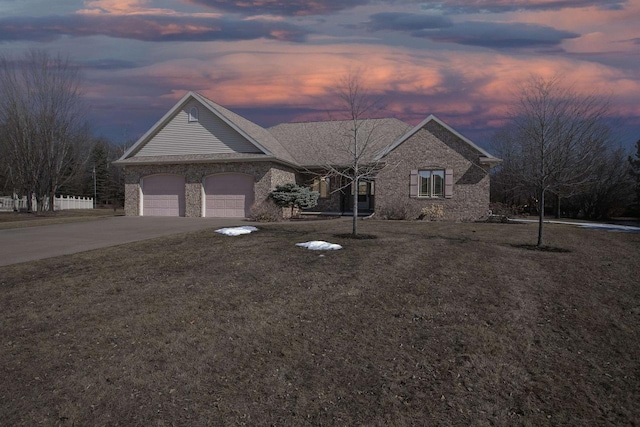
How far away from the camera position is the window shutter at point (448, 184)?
20969mm

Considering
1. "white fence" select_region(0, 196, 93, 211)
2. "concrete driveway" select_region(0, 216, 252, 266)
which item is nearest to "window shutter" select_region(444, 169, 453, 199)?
"concrete driveway" select_region(0, 216, 252, 266)

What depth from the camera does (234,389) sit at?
418cm

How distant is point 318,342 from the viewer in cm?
517

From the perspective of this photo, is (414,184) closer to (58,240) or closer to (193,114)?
(193,114)

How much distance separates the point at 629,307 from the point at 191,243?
977cm

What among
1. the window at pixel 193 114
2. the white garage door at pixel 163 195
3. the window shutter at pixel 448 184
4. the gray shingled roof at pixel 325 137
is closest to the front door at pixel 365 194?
the gray shingled roof at pixel 325 137

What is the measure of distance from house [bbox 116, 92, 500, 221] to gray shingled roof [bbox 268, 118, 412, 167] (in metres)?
0.11

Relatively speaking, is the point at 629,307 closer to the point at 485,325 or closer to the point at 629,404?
the point at 485,325

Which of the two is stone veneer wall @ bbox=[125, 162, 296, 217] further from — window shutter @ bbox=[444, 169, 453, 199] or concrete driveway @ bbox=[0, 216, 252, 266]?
window shutter @ bbox=[444, 169, 453, 199]

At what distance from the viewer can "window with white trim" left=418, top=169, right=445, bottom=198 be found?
69.8 ft

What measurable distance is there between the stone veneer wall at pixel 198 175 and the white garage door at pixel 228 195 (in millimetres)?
387

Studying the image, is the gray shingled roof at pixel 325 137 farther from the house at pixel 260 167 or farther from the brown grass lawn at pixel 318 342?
the brown grass lawn at pixel 318 342

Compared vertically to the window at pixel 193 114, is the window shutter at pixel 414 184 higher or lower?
lower

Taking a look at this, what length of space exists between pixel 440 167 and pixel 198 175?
1289cm
